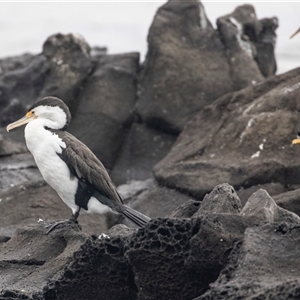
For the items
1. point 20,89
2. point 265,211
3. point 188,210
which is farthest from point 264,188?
point 20,89

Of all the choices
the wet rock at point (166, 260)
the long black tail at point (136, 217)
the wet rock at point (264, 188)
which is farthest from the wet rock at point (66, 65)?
the wet rock at point (166, 260)

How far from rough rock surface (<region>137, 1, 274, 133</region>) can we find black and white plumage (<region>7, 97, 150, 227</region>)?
5.03 meters

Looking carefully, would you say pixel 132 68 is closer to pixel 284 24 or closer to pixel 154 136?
pixel 154 136

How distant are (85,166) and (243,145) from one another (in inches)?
118

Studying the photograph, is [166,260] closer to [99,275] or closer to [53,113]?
[99,275]

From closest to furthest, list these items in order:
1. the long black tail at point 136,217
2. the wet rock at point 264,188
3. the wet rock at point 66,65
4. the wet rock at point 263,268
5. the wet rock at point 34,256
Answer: the wet rock at point 263,268 → the wet rock at point 34,256 → the long black tail at point 136,217 → the wet rock at point 264,188 → the wet rock at point 66,65

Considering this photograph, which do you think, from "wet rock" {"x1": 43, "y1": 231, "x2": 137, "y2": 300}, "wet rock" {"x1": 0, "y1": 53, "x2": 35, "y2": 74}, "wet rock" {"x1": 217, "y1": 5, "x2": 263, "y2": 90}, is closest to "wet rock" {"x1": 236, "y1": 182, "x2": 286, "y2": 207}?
"wet rock" {"x1": 217, "y1": 5, "x2": 263, "y2": 90}

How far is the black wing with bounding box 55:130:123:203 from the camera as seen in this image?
7.76m

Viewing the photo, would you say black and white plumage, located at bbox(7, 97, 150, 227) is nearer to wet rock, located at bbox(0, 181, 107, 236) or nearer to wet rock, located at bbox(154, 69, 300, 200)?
wet rock, located at bbox(0, 181, 107, 236)

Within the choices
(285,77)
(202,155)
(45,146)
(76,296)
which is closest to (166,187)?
(202,155)

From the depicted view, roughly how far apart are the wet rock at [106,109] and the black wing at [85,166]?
4.99m

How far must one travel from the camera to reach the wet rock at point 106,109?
1304 centimetres

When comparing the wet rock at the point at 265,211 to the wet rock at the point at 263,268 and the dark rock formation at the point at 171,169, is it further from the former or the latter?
the wet rock at the point at 263,268

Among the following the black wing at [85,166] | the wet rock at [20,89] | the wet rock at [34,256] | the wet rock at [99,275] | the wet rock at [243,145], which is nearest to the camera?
the wet rock at [99,275]
